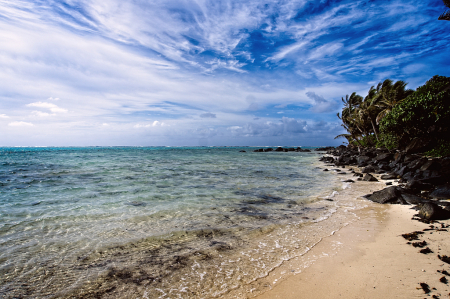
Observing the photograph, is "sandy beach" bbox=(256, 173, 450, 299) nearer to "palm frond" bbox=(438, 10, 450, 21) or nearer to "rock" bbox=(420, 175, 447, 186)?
"rock" bbox=(420, 175, 447, 186)

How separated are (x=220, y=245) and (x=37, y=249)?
4.50 meters

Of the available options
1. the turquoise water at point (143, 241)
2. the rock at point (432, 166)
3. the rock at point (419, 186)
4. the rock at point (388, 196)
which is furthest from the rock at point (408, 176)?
the turquoise water at point (143, 241)

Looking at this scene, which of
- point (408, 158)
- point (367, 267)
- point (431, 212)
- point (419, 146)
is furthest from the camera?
point (419, 146)

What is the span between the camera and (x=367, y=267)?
4.41 meters

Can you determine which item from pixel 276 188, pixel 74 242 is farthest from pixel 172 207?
pixel 276 188

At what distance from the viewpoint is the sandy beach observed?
368 cm

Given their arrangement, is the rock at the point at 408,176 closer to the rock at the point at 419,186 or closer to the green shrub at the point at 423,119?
the rock at the point at 419,186

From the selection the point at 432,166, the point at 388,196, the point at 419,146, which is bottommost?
the point at 388,196

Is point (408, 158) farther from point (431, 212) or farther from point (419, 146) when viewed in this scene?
point (431, 212)

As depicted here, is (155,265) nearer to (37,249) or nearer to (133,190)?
(37,249)

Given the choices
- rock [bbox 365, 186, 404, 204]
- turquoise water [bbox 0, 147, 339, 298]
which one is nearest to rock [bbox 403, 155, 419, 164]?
rock [bbox 365, 186, 404, 204]

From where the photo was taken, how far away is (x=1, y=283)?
13.3ft

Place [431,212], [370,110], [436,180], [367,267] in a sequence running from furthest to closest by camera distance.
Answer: [370,110], [436,180], [431,212], [367,267]


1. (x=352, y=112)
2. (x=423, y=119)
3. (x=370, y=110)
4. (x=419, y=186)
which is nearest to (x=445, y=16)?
(x=423, y=119)
